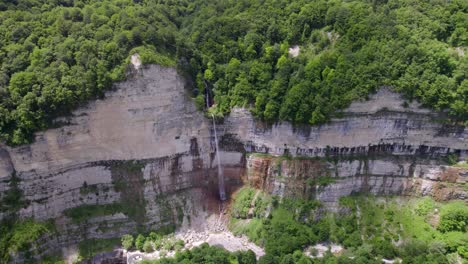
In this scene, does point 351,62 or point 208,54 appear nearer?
point 351,62

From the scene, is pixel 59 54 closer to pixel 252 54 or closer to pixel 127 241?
pixel 127 241

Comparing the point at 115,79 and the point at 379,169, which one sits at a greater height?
the point at 115,79

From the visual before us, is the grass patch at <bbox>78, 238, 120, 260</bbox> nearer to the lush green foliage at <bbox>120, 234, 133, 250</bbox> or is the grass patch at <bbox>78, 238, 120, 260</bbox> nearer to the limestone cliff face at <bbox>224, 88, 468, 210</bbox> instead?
the lush green foliage at <bbox>120, 234, 133, 250</bbox>

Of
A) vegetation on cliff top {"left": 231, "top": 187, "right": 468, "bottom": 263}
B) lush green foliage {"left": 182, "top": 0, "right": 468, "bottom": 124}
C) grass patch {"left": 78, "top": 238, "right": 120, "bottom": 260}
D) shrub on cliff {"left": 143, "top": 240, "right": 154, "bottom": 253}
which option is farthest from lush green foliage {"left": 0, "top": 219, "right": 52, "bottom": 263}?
lush green foliage {"left": 182, "top": 0, "right": 468, "bottom": 124}

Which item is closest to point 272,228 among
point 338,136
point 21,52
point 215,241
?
point 215,241

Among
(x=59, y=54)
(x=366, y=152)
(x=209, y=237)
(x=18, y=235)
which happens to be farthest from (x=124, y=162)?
(x=366, y=152)

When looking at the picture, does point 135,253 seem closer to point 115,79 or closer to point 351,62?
point 115,79
